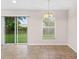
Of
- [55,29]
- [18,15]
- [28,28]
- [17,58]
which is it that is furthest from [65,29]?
[17,58]

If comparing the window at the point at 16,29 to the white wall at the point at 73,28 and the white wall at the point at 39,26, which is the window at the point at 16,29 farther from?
the white wall at the point at 73,28

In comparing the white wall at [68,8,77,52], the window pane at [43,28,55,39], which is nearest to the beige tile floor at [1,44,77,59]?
the white wall at [68,8,77,52]

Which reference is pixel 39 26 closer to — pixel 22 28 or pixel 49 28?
pixel 49 28

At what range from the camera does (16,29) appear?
9234mm

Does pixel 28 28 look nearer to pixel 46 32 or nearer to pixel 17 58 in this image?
pixel 46 32

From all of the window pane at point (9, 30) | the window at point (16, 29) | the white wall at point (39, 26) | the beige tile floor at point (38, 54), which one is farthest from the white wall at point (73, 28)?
the window pane at point (9, 30)

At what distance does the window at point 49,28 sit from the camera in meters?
9.20

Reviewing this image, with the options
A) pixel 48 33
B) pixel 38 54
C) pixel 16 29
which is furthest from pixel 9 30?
pixel 38 54

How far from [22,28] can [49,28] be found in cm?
178

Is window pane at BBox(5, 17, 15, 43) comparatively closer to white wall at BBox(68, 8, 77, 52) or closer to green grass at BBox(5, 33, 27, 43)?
green grass at BBox(5, 33, 27, 43)

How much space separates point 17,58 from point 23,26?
3.98m

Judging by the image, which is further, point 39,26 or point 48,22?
point 48,22

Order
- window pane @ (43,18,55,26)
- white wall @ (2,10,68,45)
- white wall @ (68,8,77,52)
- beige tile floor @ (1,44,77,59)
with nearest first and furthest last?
beige tile floor @ (1,44,77,59) < white wall @ (68,8,77,52) < white wall @ (2,10,68,45) < window pane @ (43,18,55,26)

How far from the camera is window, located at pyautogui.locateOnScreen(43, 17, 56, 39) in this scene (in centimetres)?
920
